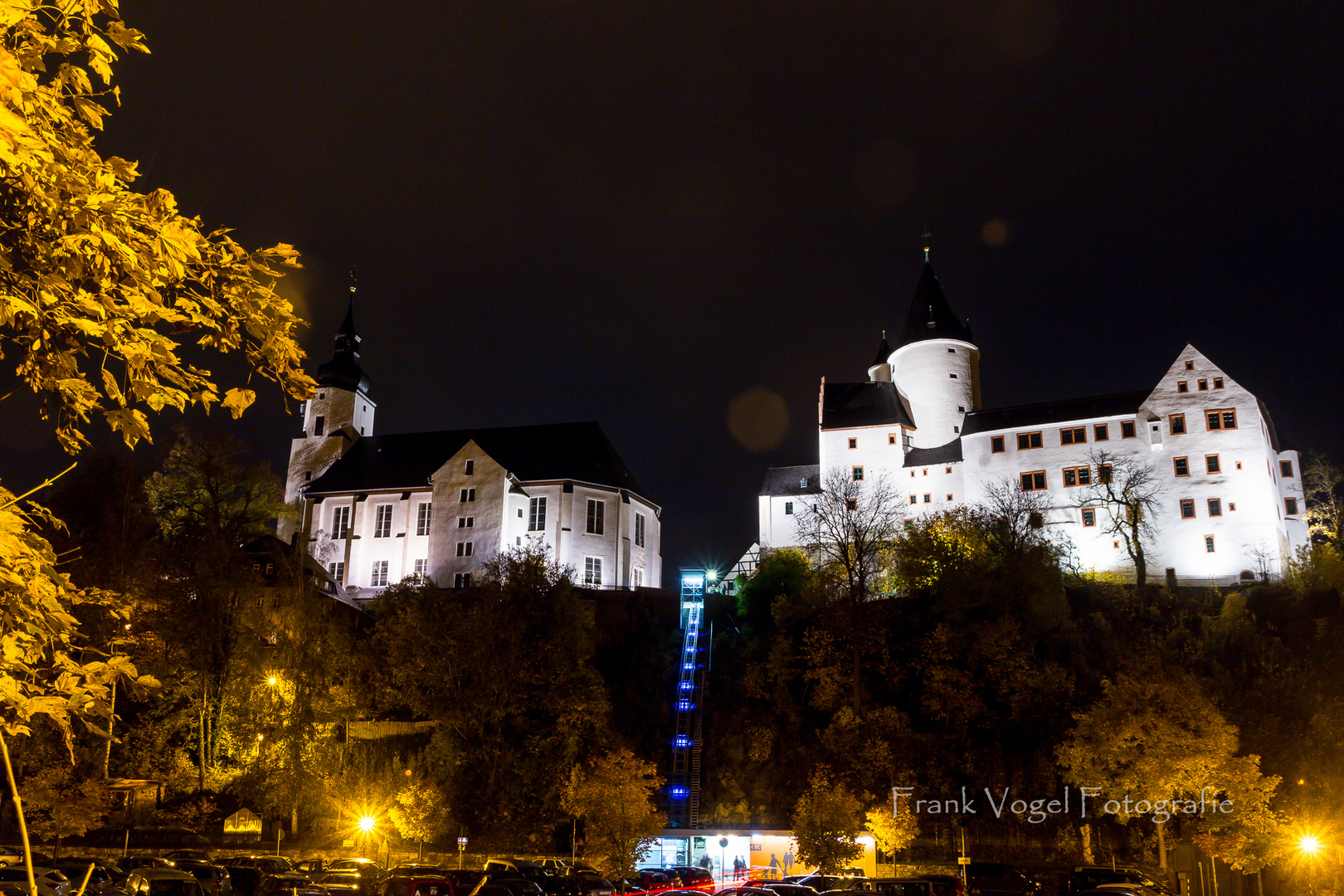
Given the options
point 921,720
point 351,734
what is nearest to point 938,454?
point 921,720

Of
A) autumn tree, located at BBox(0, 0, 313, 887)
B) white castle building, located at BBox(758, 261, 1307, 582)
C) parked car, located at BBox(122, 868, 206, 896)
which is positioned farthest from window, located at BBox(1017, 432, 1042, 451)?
autumn tree, located at BBox(0, 0, 313, 887)

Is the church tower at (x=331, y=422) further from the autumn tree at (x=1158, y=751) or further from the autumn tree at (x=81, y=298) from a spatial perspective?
the autumn tree at (x=81, y=298)

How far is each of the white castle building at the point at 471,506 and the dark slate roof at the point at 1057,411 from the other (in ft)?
84.4

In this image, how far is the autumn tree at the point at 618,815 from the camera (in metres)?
36.2

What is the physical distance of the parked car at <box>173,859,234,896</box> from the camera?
25.9 meters

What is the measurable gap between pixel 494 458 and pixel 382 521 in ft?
31.1

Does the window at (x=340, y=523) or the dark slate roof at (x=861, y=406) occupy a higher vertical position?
the dark slate roof at (x=861, y=406)

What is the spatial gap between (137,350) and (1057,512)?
71.7 m

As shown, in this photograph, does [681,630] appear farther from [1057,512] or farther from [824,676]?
[1057,512]

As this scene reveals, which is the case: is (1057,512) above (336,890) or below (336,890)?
above

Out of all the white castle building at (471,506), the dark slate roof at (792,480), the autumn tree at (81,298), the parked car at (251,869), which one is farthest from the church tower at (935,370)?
the autumn tree at (81,298)

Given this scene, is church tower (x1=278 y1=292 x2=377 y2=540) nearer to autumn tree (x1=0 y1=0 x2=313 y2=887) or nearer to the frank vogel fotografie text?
the frank vogel fotografie text

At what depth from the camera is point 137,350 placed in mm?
6309

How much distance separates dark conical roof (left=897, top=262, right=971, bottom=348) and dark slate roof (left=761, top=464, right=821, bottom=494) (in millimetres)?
14516
